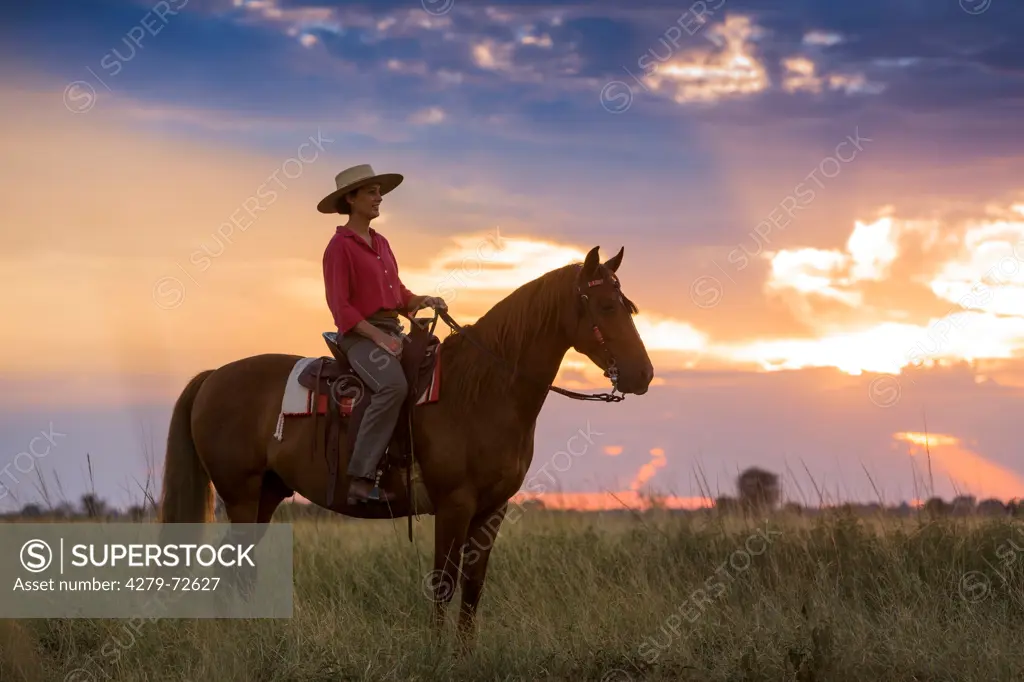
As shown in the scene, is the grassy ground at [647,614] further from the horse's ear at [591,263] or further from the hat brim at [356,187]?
the hat brim at [356,187]

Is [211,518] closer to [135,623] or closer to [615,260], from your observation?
[135,623]

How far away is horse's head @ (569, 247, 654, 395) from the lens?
7.07 meters

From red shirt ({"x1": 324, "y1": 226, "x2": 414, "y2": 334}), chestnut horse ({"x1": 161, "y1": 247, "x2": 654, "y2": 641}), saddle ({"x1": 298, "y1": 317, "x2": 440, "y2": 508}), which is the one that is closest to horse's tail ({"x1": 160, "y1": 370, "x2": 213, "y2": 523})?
chestnut horse ({"x1": 161, "y1": 247, "x2": 654, "y2": 641})

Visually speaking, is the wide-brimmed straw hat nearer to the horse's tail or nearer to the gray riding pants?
the gray riding pants

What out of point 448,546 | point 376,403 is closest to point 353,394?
point 376,403

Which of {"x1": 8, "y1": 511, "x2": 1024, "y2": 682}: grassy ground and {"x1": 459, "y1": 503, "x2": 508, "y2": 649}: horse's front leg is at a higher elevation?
{"x1": 459, "y1": 503, "x2": 508, "y2": 649}: horse's front leg

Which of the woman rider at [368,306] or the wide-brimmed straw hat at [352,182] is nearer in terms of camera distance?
the woman rider at [368,306]

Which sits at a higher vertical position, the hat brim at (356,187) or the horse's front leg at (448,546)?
the hat brim at (356,187)

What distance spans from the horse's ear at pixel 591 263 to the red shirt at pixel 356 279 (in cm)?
164

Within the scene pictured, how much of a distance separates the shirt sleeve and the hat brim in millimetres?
534

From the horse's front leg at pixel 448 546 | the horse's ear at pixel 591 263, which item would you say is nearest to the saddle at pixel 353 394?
the horse's front leg at pixel 448 546

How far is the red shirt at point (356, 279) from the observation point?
769cm

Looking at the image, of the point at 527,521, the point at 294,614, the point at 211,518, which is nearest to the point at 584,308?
the point at 294,614

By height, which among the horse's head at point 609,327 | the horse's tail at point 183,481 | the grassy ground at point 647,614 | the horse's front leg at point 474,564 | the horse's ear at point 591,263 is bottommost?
the grassy ground at point 647,614
